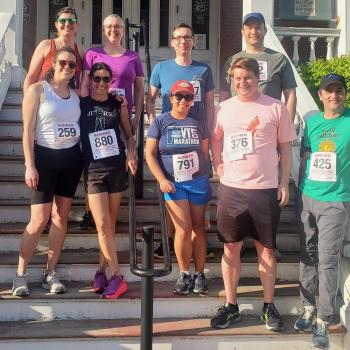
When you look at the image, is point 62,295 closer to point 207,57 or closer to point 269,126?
point 269,126

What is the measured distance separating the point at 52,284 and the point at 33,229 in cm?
47

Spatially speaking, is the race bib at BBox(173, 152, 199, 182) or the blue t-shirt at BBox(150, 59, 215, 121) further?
the blue t-shirt at BBox(150, 59, 215, 121)

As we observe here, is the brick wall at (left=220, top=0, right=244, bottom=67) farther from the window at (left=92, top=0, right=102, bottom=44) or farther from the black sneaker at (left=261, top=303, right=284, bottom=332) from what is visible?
the black sneaker at (left=261, top=303, right=284, bottom=332)

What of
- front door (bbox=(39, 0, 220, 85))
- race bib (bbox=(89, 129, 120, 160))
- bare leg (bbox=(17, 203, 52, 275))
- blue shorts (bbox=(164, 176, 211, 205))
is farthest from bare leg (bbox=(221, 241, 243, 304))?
front door (bbox=(39, 0, 220, 85))

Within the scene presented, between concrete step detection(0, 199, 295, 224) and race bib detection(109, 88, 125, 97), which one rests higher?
race bib detection(109, 88, 125, 97)

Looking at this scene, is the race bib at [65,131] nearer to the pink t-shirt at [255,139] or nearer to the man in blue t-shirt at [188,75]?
the man in blue t-shirt at [188,75]

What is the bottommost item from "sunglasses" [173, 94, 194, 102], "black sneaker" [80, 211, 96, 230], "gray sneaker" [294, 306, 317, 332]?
"gray sneaker" [294, 306, 317, 332]

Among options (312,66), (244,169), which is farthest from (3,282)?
(312,66)

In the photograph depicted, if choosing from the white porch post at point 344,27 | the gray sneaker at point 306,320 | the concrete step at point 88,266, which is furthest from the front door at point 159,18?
the gray sneaker at point 306,320

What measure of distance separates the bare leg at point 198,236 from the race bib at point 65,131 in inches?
40.3

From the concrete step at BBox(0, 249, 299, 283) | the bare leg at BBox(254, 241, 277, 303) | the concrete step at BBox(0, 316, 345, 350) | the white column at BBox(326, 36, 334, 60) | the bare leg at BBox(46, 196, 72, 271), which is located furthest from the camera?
the white column at BBox(326, 36, 334, 60)

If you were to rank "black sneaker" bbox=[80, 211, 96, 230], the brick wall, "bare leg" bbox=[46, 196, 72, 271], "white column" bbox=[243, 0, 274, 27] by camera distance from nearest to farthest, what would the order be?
"bare leg" bbox=[46, 196, 72, 271], "black sneaker" bbox=[80, 211, 96, 230], "white column" bbox=[243, 0, 274, 27], the brick wall

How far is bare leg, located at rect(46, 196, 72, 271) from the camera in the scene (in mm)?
3850

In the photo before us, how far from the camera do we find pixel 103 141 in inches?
149
